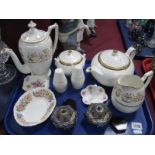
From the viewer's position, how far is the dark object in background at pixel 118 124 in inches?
26.9

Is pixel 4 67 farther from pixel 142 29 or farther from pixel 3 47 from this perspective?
pixel 142 29

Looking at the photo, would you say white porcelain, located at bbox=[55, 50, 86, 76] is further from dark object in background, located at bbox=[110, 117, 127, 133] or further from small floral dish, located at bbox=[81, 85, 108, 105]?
dark object in background, located at bbox=[110, 117, 127, 133]

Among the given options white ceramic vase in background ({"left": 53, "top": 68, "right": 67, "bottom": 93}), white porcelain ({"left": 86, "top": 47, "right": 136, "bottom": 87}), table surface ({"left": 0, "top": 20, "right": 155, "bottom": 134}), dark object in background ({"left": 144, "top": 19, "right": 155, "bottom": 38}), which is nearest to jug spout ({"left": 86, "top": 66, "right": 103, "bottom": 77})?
white porcelain ({"left": 86, "top": 47, "right": 136, "bottom": 87})

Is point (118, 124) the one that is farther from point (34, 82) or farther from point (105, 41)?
point (105, 41)

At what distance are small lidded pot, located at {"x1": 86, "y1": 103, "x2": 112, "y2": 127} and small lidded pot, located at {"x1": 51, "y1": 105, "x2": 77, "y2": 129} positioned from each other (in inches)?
2.0

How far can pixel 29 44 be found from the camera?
724mm

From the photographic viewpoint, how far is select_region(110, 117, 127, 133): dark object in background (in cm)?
68

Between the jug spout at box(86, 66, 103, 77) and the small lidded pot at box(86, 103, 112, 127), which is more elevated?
the jug spout at box(86, 66, 103, 77)

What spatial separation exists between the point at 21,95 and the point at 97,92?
29 cm

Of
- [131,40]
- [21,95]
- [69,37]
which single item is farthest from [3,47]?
[131,40]

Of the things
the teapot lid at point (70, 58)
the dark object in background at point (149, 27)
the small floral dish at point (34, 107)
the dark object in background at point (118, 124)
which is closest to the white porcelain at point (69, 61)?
the teapot lid at point (70, 58)

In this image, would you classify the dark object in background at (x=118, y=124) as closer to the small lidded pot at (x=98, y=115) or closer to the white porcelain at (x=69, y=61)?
the small lidded pot at (x=98, y=115)

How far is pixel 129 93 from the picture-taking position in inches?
26.1

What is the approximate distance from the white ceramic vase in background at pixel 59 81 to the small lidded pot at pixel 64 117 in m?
0.11
